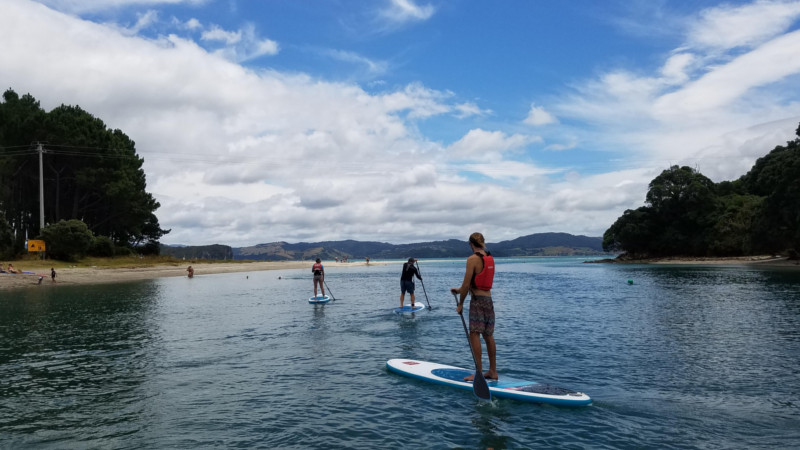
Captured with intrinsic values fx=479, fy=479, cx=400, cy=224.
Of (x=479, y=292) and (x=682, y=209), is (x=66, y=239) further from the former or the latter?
(x=682, y=209)


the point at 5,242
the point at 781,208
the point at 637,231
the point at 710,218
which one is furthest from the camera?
the point at 637,231

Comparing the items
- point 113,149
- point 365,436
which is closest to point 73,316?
point 365,436

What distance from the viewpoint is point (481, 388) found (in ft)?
33.8

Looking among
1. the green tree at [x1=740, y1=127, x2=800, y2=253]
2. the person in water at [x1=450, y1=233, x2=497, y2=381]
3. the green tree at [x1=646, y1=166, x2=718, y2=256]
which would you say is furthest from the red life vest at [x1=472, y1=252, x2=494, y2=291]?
the green tree at [x1=646, y1=166, x2=718, y2=256]

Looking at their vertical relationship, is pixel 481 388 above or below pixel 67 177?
below

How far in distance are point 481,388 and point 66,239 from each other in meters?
69.3

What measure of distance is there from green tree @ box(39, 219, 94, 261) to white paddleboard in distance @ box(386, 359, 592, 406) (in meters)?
65.7

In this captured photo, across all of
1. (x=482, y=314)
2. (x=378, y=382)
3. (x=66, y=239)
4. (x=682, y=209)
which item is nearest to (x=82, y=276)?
(x=66, y=239)

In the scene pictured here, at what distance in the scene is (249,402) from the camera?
10320 millimetres

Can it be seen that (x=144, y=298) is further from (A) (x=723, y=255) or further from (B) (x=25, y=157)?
(A) (x=723, y=255)

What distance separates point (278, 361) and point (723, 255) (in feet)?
383

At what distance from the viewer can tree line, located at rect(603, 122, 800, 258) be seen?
7238 centimetres

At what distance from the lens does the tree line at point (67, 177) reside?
7112cm

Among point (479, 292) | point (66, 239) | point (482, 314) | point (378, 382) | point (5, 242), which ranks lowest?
point (378, 382)
